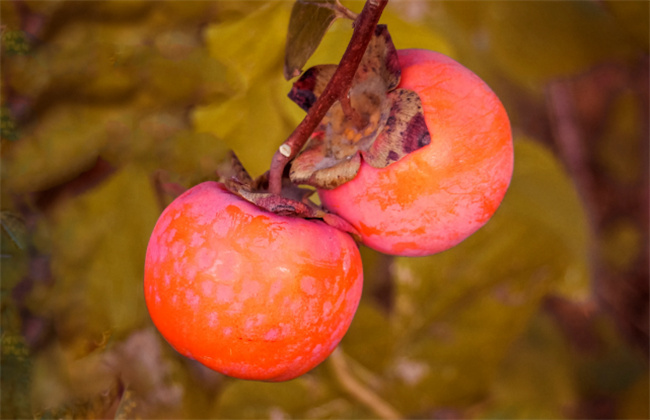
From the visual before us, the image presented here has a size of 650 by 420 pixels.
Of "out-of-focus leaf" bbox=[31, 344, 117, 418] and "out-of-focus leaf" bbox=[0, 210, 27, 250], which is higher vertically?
"out-of-focus leaf" bbox=[0, 210, 27, 250]

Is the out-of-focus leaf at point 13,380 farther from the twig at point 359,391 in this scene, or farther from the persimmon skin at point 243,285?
the twig at point 359,391

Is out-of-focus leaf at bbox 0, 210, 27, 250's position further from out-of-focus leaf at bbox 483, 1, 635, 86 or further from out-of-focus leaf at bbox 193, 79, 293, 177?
out-of-focus leaf at bbox 483, 1, 635, 86

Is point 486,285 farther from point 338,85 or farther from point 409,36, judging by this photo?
point 338,85

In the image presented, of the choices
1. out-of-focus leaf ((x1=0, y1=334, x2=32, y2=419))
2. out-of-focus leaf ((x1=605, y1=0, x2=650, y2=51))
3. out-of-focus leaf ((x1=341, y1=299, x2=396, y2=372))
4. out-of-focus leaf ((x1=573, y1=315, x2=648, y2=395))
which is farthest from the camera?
out-of-focus leaf ((x1=573, y1=315, x2=648, y2=395))


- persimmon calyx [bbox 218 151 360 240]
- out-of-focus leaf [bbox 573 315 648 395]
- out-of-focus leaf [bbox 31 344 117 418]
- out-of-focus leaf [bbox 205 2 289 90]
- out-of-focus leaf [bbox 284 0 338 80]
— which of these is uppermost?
out-of-focus leaf [bbox 284 0 338 80]

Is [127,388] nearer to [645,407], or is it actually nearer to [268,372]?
[268,372]

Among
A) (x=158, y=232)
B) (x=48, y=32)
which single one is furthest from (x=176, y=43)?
(x=158, y=232)

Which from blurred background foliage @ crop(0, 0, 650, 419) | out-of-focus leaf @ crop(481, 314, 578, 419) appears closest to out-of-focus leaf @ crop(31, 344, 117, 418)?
blurred background foliage @ crop(0, 0, 650, 419)

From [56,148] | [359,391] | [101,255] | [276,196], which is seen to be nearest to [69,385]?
[101,255]
